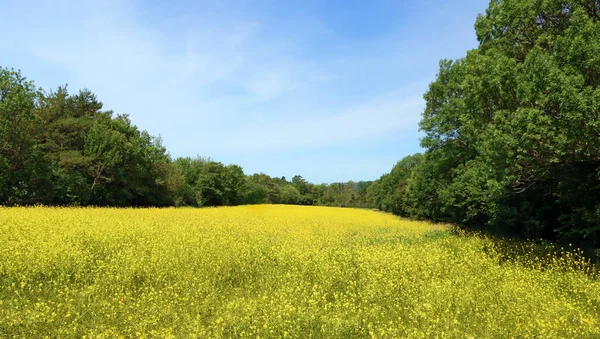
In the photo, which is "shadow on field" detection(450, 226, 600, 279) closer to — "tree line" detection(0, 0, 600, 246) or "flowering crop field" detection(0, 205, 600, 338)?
"flowering crop field" detection(0, 205, 600, 338)

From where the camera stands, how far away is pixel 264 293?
252 inches

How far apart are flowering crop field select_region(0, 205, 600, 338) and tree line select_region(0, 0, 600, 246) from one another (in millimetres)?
3474

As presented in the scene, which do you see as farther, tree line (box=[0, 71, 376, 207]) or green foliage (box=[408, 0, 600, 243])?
tree line (box=[0, 71, 376, 207])

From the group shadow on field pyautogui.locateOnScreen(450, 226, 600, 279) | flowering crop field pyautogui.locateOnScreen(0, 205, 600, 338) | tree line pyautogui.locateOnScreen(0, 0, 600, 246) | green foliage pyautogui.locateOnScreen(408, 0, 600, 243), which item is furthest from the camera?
shadow on field pyautogui.locateOnScreen(450, 226, 600, 279)

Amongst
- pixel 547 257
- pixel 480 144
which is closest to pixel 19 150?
pixel 480 144

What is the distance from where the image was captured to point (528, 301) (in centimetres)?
616

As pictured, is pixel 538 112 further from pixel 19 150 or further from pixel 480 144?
pixel 19 150

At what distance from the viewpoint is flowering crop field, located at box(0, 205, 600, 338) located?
4762mm

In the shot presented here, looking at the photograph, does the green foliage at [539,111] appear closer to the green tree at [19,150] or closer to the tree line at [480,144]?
the tree line at [480,144]

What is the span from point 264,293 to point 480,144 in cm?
1213

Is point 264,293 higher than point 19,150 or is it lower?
lower

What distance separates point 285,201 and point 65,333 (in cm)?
7430

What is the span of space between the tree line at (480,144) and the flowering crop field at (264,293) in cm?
347

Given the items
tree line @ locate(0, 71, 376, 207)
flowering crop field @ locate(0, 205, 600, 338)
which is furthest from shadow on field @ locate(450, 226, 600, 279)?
tree line @ locate(0, 71, 376, 207)
